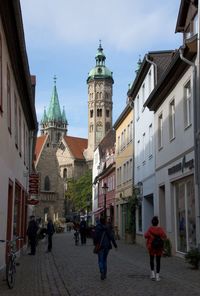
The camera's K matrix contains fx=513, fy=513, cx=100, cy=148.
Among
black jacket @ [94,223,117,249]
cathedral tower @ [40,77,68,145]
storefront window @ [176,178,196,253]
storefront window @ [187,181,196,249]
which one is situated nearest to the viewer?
black jacket @ [94,223,117,249]

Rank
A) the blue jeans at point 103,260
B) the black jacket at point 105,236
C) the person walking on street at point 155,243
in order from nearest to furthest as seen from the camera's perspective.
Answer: the person walking on street at point 155,243 → the blue jeans at point 103,260 → the black jacket at point 105,236

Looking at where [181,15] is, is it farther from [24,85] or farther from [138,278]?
[138,278]

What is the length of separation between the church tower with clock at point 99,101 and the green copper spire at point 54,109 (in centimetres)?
2228

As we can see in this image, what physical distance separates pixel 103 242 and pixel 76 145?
118m

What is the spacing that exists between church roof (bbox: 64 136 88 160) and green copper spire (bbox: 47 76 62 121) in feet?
54.8

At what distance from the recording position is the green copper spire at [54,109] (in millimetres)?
150750

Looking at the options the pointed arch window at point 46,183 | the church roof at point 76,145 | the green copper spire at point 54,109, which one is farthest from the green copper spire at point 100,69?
the pointed arch window at point 46,183

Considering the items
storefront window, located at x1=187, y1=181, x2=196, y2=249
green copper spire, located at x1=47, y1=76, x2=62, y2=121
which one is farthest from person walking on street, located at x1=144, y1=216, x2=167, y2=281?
green copper spire, located at x1=47, y1=76, x2=62, y2=121

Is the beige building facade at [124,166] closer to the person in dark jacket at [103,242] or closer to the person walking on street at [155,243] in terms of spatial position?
the person in dark jacket at [103,242]

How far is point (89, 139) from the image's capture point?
128000 millimetres

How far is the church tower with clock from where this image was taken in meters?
127

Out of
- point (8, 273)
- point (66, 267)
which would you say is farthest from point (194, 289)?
point (66, 267)

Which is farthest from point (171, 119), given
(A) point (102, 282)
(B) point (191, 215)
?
(A) point (102, 282)

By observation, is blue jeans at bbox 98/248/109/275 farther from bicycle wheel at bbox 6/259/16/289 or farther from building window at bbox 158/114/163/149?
building window at bbox 158/114/163/149
